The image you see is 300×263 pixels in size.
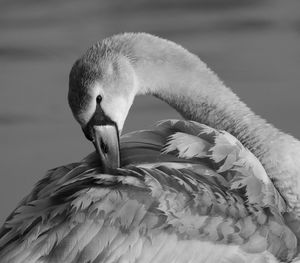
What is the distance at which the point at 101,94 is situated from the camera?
6855 mm

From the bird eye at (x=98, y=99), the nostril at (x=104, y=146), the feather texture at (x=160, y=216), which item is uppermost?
the bird eye at (x=98, y=99)

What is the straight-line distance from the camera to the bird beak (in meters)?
6.27

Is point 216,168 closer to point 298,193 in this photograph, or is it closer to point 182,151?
point 182,151

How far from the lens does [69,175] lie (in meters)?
6.05

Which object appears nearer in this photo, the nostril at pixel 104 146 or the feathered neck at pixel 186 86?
Answer: the nostril at pixel 104 146

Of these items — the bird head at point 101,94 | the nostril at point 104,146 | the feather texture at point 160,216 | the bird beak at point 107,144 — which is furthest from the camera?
the bird head at point 101,94

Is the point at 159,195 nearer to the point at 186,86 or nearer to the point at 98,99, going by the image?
the point at 98,99

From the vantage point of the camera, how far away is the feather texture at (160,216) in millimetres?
5555

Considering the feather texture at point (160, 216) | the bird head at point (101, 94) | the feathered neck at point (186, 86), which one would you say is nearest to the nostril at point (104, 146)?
the bird head at point (101, 94)

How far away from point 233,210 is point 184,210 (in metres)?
0.26

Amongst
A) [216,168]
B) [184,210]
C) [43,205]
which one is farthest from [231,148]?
[43,205]

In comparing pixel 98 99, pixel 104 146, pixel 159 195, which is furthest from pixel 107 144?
pixel 159 195

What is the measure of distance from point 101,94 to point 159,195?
1.37 meters

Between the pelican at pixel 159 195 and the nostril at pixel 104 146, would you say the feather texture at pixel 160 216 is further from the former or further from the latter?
the nostril at pixel 104 146
